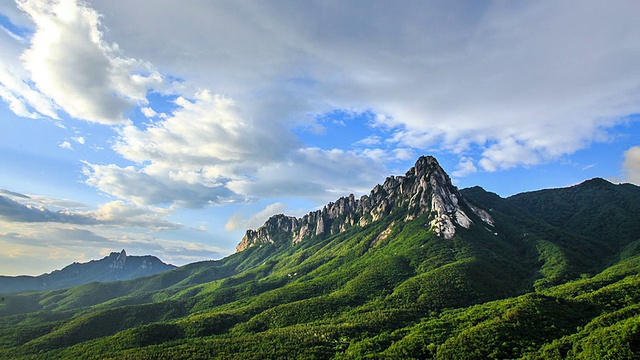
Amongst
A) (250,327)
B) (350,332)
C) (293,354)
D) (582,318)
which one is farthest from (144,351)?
(582,318)

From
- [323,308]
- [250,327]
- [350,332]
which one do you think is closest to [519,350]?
[350,332]

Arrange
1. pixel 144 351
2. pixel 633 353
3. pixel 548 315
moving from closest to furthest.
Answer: pixel 633 353 < pixel 548 315 < pixel 144 351

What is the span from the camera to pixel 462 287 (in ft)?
644

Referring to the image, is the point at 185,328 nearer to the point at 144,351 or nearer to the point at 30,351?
the point at 144,351

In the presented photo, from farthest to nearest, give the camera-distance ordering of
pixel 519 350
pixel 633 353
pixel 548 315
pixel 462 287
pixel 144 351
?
pixel 462 287
pixel 144 351
pixel 548 315
pixel 519 350
pixel 633 353

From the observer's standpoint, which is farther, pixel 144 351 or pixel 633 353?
pixel 144 351

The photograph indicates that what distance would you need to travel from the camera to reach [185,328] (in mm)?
184500

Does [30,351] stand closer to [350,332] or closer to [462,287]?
[350,332]

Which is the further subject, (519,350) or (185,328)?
(185,328)

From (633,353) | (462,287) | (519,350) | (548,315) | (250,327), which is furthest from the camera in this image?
(462,287)

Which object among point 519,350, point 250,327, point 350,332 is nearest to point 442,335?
point 519,350

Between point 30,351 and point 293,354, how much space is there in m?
159

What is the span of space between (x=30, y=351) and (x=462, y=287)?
23993 centimetres

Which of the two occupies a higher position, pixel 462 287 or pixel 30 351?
pixel 462 287
